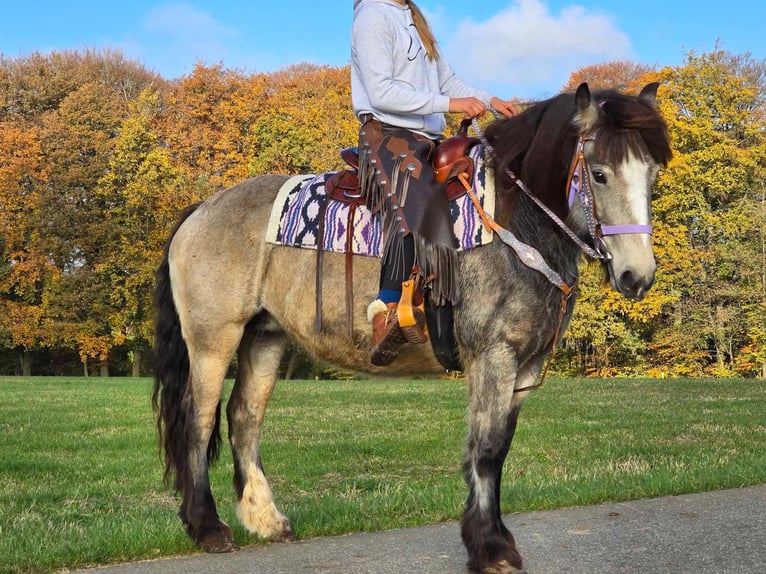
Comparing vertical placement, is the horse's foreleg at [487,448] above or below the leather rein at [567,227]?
below

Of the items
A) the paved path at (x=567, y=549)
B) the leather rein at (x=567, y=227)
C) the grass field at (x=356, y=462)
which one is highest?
the leather rein at (x=567, y=227)

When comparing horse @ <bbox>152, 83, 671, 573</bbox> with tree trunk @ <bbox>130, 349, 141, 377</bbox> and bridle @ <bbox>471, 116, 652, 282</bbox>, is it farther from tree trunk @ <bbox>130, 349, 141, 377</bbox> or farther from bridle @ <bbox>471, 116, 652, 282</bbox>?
tree trunk @ <bbox>130, 349, 141, 377</bbox>

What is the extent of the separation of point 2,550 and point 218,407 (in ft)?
5.24

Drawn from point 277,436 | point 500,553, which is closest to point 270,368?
point 500,553

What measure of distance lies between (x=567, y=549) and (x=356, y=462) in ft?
17.9

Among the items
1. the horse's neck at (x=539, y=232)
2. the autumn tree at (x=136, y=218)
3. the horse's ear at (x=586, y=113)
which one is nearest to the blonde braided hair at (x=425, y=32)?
the horse's neck at (x=539, y=232)

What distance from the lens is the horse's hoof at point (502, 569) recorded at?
14.4ft

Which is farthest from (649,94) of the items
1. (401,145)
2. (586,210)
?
(401,145)

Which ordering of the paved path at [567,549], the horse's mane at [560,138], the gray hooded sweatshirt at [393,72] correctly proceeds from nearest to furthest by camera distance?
1. the horse's mane at [560,138]
2. the paved path at [567,549]
3. the gray hooded sweatshirt at [393,72]

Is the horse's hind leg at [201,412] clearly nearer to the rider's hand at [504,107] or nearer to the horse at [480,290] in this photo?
the horse at [480,290]

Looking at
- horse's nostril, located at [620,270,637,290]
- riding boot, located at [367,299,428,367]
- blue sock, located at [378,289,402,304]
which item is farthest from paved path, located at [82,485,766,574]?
horse's nostril, located at [620,270,637,290]

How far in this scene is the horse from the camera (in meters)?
4.32

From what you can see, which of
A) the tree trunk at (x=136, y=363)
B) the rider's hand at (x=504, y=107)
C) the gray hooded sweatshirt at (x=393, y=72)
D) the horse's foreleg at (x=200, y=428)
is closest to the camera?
the gray hooded sweatshirt at (x=393, y=72)

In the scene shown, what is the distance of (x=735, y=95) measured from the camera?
3612cm
